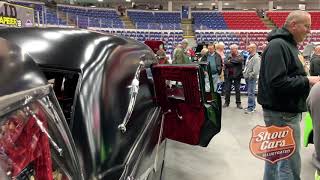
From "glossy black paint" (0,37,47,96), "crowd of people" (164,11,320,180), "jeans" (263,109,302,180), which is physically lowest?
"jeans" (263,109,302,180)

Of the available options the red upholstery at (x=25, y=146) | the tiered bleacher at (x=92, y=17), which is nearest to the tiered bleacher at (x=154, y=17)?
the tiered bleacher at (x=92, y=17)

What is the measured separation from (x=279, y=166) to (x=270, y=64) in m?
0.83

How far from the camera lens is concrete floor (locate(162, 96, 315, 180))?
4.17m

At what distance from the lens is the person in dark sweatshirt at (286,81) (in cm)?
289

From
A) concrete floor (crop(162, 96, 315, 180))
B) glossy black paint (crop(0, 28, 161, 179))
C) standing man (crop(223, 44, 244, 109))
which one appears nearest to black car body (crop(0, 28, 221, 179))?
glossy black paint (crop(0, 28, 161, 179))

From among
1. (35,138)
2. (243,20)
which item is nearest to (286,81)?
(35,138)

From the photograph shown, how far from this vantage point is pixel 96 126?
1785mm

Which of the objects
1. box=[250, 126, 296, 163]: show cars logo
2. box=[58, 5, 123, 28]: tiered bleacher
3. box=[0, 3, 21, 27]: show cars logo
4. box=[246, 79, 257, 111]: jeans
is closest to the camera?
box=[250, 126, 296, 163]: show cars logo

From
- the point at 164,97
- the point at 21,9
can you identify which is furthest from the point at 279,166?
the point at 21,9

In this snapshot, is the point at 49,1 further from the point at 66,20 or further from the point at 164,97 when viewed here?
the point at 164,97

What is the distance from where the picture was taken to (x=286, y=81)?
2.87 m

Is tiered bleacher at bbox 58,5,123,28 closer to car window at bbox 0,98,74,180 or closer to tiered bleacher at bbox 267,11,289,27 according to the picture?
tiered bleacher at bbox 267,11,289,27

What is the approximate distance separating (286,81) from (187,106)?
76 cm

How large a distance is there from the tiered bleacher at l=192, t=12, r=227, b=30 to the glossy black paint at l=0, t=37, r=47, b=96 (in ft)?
86.0
